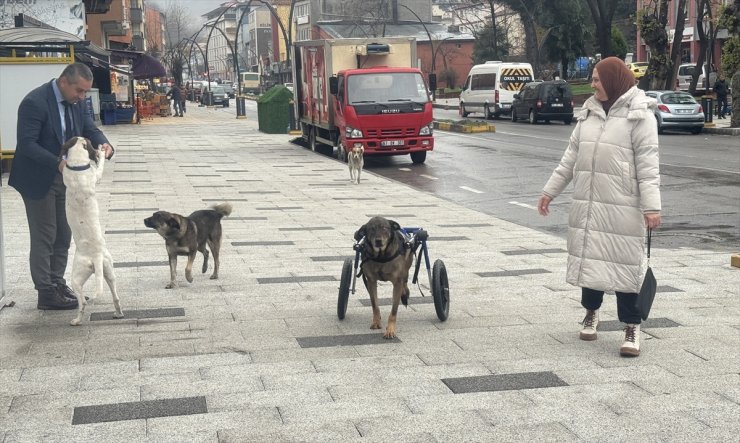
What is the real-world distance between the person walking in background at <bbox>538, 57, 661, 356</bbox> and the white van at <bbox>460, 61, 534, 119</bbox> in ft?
128

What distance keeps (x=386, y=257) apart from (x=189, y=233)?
258cm

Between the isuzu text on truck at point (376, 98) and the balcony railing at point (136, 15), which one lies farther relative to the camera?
the balcony railing at point (136, 15)

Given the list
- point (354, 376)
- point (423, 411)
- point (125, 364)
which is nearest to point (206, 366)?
point (125, 364)

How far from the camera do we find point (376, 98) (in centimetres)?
2389

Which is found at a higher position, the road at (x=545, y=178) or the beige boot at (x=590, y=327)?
the beige boot at (x=590, y=327)

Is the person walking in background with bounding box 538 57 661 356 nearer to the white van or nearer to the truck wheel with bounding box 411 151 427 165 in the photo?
the truck wheel with bounding box 411 151 427 165

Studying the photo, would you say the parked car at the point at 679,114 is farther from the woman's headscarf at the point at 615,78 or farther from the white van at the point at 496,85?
the woman's headscarf at the point at 615,78

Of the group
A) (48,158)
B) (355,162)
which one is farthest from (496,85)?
(48,158)

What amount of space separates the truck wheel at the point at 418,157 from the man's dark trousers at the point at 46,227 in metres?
17.1

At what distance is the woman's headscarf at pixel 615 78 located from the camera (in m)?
6.14

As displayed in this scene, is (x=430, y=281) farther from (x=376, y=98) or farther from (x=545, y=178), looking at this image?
(x=376, y=98)

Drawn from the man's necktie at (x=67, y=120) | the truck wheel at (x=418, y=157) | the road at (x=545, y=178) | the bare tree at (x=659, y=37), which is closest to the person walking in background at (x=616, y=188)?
the man's necktie at (x=67, y=120)

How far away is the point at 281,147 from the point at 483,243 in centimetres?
1887

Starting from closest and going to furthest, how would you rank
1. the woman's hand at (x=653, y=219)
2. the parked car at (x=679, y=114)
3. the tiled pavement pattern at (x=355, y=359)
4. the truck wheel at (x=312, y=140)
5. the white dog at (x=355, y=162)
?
A: 1. the tiled pavement pattern at (x=355, y=359)
2. the woman's hand at (x=653, y=219)
3. the white dog at (x=355, y=162)
4. the truck wheel at (x=312, y=140)
5. the parked car at (x=679, y=114)
